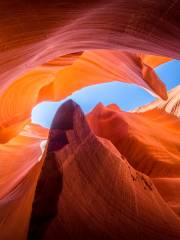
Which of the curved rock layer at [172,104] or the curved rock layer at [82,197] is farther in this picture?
the curved rock layer at [172,104]

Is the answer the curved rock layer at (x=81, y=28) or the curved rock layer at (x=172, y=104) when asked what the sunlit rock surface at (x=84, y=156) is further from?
the curved rock layer at (x=172, y=104)

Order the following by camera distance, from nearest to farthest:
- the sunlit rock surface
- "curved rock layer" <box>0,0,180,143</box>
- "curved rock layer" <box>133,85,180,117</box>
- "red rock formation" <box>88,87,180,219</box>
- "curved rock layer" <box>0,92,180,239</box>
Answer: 1. "curved rock layer" <box>0,0,180,143</box>
2. the sunlit rock surface
3. "curved rock layer" <box>0,92,180,239</box>
4. "red rock formation" <box>88,87,180,219</box>
5. "curved rock layer" <box>133,85,180,117</box>

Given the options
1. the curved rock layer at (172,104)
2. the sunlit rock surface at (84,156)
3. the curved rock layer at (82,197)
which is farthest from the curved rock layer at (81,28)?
the curved rock layer at (172,104)

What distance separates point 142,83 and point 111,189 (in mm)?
1994

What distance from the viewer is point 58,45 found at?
1.80 meters

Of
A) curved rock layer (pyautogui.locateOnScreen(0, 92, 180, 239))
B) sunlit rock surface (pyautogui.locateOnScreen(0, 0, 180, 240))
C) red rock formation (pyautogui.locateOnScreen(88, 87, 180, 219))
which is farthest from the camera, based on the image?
red rock formation (pyautogui.locateOnScreen(88, 87, 180, 219))

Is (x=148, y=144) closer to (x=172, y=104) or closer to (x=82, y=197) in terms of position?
(x=82, y=197)

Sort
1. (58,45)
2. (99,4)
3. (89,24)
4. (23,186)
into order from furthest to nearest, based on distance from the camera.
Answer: (23,186) → (58,45) → (89,24) → (99,4)

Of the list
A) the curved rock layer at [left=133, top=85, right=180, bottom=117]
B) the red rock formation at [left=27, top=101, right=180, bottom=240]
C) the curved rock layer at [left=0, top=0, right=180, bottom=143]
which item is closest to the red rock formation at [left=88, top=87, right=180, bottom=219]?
the red rock formation at [left=27, top=101, right=180, bottom=240]

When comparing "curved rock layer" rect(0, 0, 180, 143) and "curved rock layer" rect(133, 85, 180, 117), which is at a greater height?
"curved rock layer" rect(0, 0, 180, 143)

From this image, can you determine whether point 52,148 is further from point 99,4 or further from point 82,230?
point 99,4

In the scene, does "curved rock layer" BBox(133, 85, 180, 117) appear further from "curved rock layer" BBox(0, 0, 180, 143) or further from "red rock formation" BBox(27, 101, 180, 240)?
"curved rock layer" BBox(0, 0, 180, 143)

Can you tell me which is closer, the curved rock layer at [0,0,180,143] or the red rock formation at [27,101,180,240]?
the curved rock layer at [0,0,180,143]

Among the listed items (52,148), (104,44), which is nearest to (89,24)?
(104,44)
